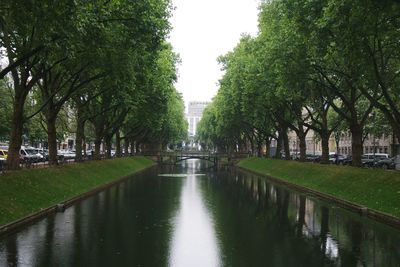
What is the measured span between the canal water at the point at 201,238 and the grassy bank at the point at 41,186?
3.63 ft

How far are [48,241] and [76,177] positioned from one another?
1959cm

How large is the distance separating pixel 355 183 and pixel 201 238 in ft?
53.6

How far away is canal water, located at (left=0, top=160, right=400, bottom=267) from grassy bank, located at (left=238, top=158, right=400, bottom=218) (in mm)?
1480

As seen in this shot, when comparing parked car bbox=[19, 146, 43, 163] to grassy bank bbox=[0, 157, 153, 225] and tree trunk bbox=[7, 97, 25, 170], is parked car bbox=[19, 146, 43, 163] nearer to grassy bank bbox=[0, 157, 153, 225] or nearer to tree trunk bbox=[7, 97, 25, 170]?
grassy bank bbox=[0, 157, 153, 225]

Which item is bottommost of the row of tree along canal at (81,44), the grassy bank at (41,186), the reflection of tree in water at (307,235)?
the reflection of tree in water at (307,235)

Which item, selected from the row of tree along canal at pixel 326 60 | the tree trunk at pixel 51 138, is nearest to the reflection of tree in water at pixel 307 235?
the row of tree along canal at pixel 326 60

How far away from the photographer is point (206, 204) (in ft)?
88.0

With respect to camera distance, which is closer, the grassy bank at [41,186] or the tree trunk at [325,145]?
the grassy bank at [41,186]

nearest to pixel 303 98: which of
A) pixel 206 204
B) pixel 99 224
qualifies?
→ pixel 206 204

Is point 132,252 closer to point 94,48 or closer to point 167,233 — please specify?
point 167,233

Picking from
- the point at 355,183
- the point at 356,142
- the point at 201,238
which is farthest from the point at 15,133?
the point at 356,142

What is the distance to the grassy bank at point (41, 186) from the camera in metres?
19.7

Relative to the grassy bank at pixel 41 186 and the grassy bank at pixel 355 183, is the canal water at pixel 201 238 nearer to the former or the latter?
the grassy bank at pixel 41 186

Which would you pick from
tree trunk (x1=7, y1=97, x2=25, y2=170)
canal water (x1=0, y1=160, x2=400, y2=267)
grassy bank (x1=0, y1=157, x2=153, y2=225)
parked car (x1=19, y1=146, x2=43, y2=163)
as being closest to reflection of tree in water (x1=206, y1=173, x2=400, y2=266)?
canal water (x1=0, y1=160, x2=400, y2=267)
